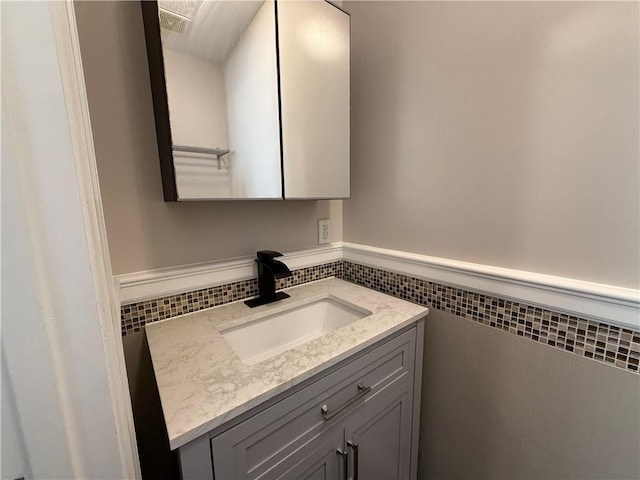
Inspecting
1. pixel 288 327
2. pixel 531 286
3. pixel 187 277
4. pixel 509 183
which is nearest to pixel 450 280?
pixel 531 286

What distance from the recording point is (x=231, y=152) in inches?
36.0

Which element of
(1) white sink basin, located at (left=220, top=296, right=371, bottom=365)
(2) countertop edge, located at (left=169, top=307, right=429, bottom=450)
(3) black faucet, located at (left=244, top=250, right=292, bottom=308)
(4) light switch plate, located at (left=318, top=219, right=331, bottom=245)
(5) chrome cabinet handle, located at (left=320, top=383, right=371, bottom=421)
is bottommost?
(5) chrome cabinet handle, located at (left=320, top=383, right=371, bottom=421)

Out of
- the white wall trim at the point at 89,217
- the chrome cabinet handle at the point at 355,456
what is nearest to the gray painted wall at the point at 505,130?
the chrome cabinet handle at the point at 355,456

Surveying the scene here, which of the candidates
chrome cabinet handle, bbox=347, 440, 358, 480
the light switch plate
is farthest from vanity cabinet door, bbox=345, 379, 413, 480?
the light switch plate

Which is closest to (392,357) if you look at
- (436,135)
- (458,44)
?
(436,135)

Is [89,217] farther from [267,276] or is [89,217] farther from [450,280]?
[450,280]

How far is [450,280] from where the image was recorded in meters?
0.95

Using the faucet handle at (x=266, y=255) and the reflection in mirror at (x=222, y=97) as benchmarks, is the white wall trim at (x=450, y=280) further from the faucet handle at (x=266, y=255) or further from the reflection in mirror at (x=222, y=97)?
the reflection in mirror at (x=222, y=97)

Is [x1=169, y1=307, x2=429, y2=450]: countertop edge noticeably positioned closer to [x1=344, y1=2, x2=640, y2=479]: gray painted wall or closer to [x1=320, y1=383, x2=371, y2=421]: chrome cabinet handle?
[x1=320, y1=383, x2=371, y2=421]: chrome cabinet handle

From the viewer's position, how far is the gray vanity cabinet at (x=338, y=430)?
560 millimetres

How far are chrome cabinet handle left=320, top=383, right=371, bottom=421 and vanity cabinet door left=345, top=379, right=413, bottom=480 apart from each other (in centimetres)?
5

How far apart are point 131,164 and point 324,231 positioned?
0.77m

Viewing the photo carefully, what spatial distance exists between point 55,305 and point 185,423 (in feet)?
1.17

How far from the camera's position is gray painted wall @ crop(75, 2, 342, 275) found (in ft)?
2.47
